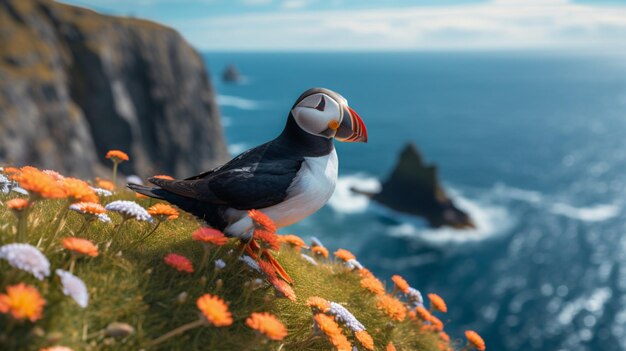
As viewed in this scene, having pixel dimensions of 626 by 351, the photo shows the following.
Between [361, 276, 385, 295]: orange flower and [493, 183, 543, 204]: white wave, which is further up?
[361, 276, 385, 295]: orange flower

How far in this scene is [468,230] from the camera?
66000mm

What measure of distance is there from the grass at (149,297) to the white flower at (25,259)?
18 cm

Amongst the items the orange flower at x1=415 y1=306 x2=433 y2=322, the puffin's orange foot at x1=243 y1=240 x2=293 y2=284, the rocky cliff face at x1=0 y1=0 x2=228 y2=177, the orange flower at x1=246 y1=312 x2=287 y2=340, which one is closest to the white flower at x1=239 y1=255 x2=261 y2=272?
the puffin's orange foot at x1=243 y1=240 x2=293 y2=284

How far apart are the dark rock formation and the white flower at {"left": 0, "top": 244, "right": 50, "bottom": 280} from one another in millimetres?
67441

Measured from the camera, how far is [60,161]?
1875 inches

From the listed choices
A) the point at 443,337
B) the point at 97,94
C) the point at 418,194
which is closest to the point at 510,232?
the point at 418,194

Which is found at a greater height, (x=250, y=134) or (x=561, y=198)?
(x=561, y=198)

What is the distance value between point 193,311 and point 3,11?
59875 mm

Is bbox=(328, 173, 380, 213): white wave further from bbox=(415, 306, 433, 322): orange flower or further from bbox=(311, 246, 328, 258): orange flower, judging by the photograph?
bbox=(415, 306, 433, 322): orange flower

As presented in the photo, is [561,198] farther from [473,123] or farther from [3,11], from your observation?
[3,11]

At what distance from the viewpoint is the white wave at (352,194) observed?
73.4 m

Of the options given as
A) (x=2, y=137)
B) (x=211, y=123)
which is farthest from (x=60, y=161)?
(x=211, y=123)

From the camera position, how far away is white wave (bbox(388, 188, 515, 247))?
64500 millimetres

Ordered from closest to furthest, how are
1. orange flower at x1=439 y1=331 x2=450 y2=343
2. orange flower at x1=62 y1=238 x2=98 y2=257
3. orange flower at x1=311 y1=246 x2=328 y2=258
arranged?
orange flower at x1=62 y1=238 x2=98 y2=257, orange flower at x1=439 y1=331 x2=450 y2=343, orange flower at x1=311 y1=246 x2=328 y2=258
